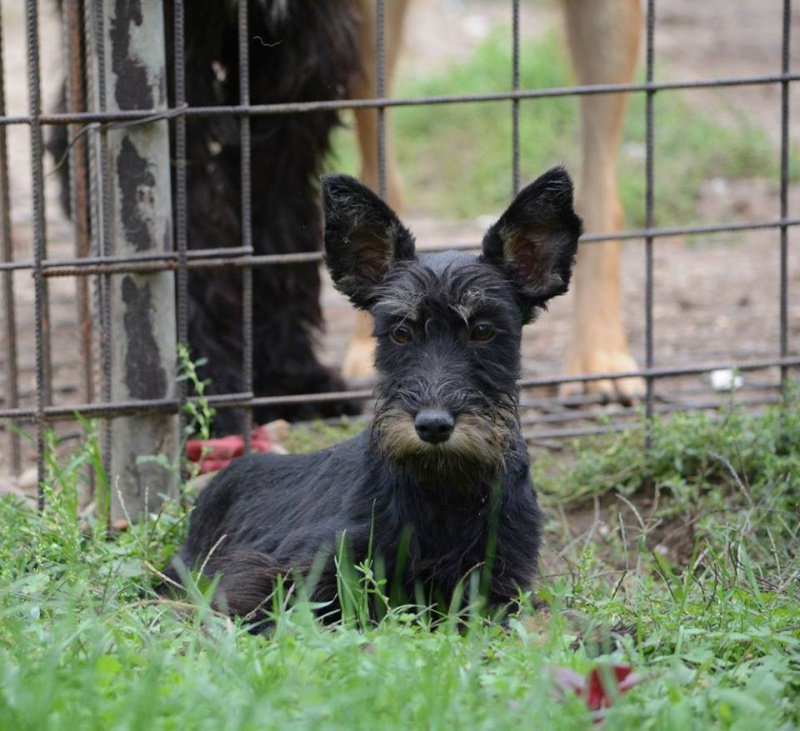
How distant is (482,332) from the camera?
353 centimetres

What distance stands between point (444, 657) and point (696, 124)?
33.9 feet

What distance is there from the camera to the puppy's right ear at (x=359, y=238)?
3.68 meters

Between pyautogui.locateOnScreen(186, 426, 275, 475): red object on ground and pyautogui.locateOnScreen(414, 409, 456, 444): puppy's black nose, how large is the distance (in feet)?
5.38

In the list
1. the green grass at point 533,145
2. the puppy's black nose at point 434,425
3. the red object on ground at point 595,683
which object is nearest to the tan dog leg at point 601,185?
the puppy's black nose at point 434,425

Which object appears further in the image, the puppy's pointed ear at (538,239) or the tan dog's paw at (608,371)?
the tan dog's paw at (608,371)

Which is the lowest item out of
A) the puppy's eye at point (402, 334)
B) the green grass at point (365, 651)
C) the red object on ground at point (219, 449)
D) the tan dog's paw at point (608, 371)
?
the green grass at point (365, 651)

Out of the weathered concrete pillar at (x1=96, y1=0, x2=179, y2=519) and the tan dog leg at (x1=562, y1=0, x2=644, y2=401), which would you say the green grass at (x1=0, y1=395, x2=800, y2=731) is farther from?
the tan dog leg at (x1=562, y1=0, x2=644, y2=401)

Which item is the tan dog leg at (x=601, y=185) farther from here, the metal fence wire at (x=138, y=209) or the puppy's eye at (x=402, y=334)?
the puppy's eye at (x=402, y=334)

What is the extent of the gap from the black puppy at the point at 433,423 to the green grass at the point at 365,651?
7.7 inches

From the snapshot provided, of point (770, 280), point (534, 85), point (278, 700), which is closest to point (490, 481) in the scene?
point (278, 700)

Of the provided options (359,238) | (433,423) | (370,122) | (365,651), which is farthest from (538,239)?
(370,122)

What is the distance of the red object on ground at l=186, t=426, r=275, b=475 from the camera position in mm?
4969

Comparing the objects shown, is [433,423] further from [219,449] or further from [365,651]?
[219,449]

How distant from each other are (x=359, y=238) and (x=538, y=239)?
491 mm
